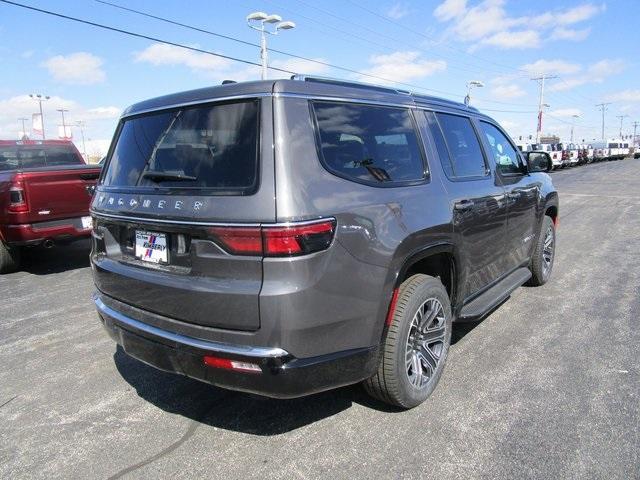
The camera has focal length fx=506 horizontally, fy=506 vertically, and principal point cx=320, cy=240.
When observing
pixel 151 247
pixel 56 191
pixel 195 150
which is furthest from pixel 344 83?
pixel 56 191

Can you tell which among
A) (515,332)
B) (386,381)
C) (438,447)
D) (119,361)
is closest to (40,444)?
(119,361)

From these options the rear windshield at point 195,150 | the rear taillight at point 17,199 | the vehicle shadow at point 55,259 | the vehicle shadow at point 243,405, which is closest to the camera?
the rear windshield at point 195,150

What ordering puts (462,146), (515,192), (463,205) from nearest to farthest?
(463,205)
(462,146)
(515,192)

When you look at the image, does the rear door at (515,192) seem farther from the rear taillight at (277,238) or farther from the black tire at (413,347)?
the rear taillight at (277,238)

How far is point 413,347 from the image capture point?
3.15m

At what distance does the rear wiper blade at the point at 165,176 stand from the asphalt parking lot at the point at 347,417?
145 cm

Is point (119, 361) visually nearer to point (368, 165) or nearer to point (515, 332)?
point (368, 165)

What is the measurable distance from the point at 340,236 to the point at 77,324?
3423 mm

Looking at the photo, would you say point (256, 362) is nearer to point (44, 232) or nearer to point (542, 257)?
point (542, 257)

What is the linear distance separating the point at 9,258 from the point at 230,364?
19.1ft

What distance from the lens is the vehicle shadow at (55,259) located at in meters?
7.30

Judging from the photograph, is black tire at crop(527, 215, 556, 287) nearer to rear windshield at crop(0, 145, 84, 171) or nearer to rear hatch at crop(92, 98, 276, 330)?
rear hatch at crop(92, 98, 276, 330)

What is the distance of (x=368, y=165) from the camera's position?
2846mm

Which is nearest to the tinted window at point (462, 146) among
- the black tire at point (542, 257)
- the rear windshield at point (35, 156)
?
the black tire at point (542, 257)
